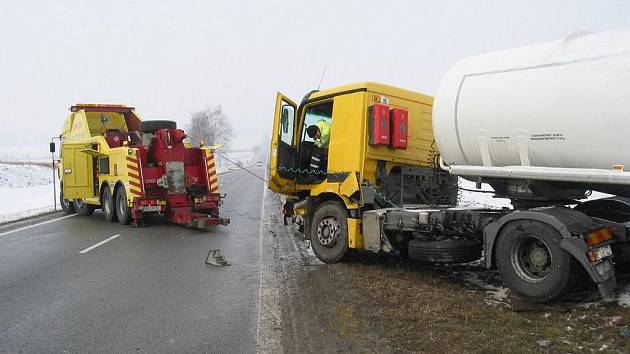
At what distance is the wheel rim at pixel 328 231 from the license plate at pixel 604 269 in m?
3.67

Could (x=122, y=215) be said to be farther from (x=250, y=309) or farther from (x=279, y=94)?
(x=250, y=309)

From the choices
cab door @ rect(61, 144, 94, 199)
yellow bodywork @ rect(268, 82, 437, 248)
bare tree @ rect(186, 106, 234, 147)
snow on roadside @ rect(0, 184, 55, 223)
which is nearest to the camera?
yellow bodywork @ rect(268, 82, 437, 248)

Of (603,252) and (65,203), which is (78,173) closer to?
(65,203)

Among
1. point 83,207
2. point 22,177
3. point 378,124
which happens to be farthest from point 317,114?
point 22,177

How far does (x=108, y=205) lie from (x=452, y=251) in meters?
10.4

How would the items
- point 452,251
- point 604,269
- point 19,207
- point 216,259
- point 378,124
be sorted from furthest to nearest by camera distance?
point 19,207, point 216,259, point 378,124, point 452,251, point 604,269

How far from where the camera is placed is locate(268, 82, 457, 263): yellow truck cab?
7.38m

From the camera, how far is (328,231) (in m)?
7.91

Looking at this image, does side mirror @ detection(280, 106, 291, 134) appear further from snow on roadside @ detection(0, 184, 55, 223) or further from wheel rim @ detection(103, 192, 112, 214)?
snow on roadside @ detection(0, 184, 55, 223)

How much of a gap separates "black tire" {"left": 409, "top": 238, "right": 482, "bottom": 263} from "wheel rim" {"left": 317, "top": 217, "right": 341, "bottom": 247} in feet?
5.43

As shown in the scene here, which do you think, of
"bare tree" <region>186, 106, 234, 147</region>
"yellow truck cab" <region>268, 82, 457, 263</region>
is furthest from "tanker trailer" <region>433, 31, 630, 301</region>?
"bare tree" <region>186, 106, 234, 147</region>

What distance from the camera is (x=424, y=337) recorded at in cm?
447

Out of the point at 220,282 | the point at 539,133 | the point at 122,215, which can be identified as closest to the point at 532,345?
the point at 539,133

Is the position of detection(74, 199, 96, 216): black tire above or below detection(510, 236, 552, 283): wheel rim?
below
